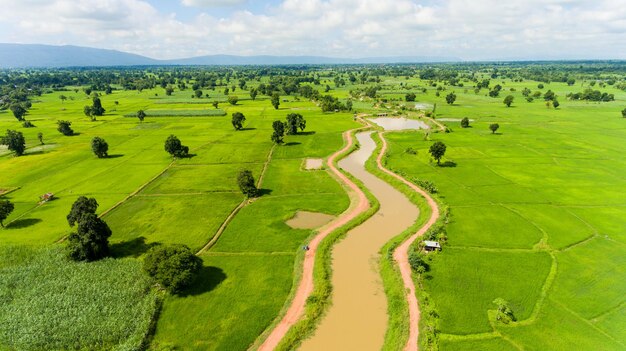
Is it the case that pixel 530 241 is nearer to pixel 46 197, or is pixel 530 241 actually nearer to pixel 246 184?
pixel 246 184

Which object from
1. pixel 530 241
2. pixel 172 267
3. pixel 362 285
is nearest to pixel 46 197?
pixel 172 267

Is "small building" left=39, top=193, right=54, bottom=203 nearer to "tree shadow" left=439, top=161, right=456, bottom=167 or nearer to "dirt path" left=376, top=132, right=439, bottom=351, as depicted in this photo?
"dirt path" left=376, top=132, right=439, bottom=351

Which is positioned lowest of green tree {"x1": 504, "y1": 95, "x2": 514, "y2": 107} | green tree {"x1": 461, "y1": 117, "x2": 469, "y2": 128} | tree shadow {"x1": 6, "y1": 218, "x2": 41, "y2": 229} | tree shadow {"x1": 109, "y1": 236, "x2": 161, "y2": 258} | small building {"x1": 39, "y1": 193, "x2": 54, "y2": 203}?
tree shadow {"x1": 109, "y1": 236, "x2": 161, "y2": 258}

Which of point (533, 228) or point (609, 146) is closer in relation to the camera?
point (533, 228)

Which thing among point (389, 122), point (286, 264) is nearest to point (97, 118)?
point (389, 122)

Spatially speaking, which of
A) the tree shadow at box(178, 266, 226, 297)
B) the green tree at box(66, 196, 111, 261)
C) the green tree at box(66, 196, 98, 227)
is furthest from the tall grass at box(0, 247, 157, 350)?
the green tree at box(66, 196, 98, 227)

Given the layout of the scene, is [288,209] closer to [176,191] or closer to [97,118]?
[176,191]
